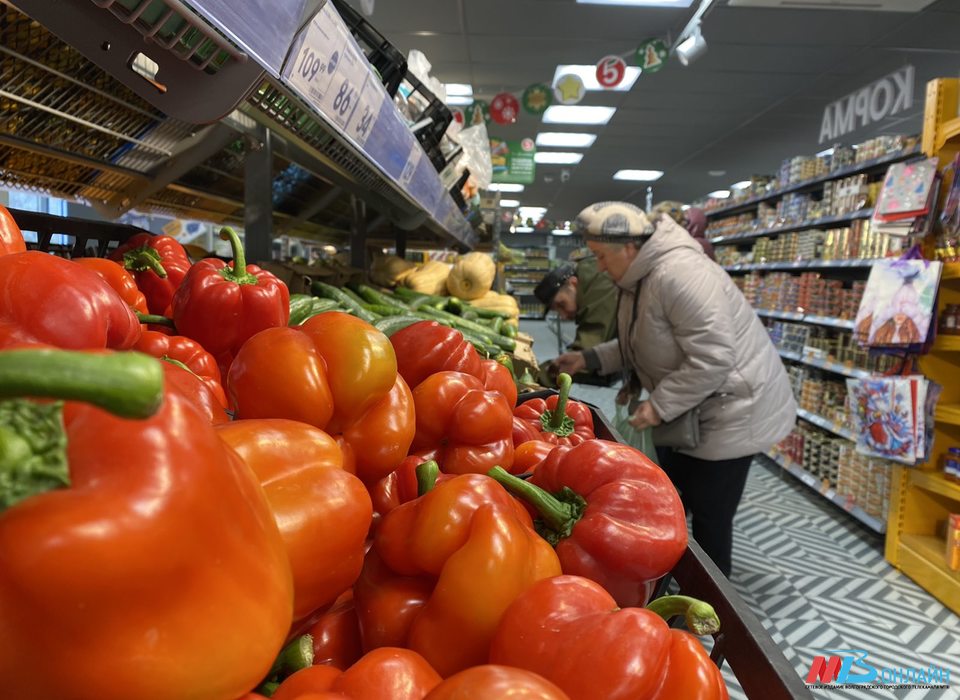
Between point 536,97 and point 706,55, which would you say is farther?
point 536,97

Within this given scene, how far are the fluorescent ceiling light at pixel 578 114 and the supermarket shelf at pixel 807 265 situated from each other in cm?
275

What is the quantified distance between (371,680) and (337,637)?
0.61 feet

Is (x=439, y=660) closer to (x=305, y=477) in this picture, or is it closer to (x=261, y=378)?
(x=305, y=477)

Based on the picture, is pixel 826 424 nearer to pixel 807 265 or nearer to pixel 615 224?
pixel 807 265

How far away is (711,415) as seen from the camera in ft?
8.93

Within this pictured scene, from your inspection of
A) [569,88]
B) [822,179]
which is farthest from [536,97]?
[822,179]

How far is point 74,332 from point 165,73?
1.48ft

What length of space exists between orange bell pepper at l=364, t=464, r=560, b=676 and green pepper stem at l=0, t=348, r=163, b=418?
399mm

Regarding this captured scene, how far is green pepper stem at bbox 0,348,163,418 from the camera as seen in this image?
28 cm

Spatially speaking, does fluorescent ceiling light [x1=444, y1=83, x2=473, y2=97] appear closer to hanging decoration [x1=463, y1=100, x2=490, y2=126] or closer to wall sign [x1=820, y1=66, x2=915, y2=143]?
hanging decoration [x1=463, y1=100, x2=490, y2=126]

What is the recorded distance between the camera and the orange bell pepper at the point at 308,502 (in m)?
0.52

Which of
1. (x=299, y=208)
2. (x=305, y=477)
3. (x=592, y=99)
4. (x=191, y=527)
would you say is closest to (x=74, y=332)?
(x=305, y=477)

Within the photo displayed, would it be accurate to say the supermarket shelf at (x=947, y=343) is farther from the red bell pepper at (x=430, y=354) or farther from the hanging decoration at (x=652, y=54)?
the hanging decoration at (x=652, y=54)

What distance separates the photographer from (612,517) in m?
0.76
